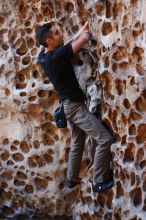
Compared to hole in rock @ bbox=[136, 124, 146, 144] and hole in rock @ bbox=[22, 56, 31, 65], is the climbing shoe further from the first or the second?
hole in rock @ bbox=[22, 56, 31, 65]

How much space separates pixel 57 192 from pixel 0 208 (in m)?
0.57

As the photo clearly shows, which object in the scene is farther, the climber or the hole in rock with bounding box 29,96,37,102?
the hole in rock with bounding box 29,96,37,102

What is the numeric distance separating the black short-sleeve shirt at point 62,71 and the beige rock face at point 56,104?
0.24 m

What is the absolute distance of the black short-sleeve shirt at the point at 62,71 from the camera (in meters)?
3.86

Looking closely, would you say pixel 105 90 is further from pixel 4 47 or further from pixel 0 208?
pixel 0 208

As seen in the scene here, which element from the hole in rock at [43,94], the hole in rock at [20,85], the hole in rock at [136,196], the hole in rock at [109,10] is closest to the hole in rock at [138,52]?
the hole in rock at [109,10]

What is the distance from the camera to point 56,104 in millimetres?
4836

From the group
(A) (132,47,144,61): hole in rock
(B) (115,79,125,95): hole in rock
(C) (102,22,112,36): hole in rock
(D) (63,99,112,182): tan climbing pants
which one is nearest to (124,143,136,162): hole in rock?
(D) (63,99,112,182): tan climbing pants

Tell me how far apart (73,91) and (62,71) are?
0.17 meters

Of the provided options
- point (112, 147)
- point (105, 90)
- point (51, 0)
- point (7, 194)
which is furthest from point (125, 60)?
point (7, 194)

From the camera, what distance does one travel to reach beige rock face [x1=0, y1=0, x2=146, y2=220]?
12.7ft

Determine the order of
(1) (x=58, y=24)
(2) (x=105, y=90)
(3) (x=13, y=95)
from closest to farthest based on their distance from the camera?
(2) (x=105, y=90), (1) (x=58, y=24), (3) (x=13, y=95)

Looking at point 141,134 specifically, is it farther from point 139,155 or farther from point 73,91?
point 73,91

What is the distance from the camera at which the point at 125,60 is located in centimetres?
391
